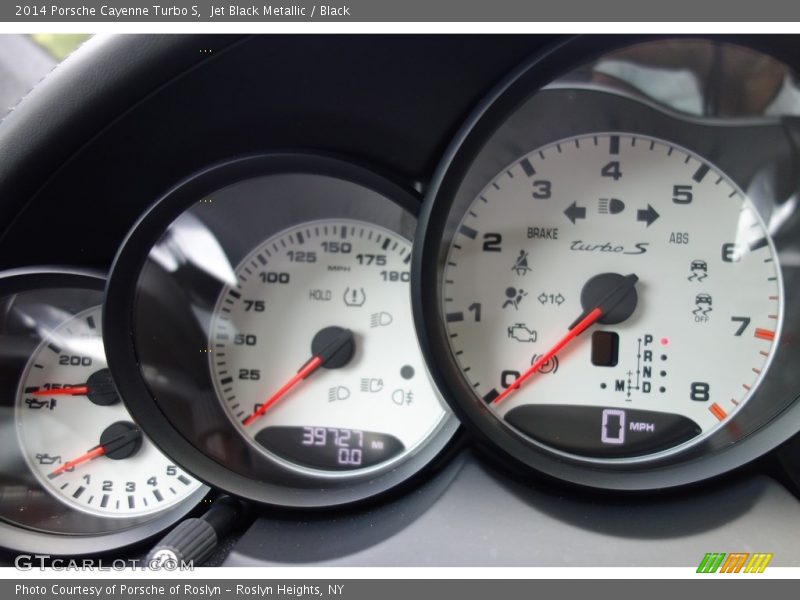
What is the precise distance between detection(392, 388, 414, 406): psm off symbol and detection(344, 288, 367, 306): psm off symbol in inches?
7.5

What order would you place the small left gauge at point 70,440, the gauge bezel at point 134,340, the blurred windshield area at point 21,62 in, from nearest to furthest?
the gauge bezel at point 134,340 < the small left gauge at point 70,440 < the blurred windshield area at point 21,62

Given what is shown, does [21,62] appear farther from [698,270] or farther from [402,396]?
[698,270]

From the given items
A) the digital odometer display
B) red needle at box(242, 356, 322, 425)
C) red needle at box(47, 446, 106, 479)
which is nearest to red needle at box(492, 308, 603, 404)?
the digital odometer display

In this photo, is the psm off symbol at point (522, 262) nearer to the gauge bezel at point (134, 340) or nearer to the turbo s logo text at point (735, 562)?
the gauge bezel at point (134, 340)

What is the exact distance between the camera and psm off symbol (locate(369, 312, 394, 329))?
1439 mm

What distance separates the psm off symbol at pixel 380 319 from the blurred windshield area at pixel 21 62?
1.12m

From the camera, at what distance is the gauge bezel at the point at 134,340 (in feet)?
4.22

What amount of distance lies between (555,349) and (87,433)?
3.08 feet

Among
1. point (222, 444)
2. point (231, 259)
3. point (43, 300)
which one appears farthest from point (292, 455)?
point (43, 300)

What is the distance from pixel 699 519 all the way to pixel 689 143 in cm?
67

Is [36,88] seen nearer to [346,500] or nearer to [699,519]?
[346,500]

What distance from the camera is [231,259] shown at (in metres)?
1.49

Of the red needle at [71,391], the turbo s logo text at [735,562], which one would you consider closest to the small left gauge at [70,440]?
the red needle at [71,391]

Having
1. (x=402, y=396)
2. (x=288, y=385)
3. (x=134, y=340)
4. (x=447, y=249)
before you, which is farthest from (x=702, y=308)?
(x=134, y=340)
